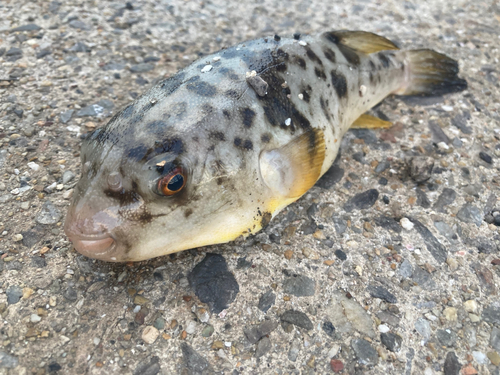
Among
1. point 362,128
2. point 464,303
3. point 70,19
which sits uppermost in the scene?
point 70,19

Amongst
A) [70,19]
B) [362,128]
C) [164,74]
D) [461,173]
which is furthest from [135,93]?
[461,173]

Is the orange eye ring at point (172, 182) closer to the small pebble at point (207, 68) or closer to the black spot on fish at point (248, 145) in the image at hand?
the black spot on fish at point (248, 145)

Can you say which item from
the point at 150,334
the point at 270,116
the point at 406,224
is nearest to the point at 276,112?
the point at 270,116

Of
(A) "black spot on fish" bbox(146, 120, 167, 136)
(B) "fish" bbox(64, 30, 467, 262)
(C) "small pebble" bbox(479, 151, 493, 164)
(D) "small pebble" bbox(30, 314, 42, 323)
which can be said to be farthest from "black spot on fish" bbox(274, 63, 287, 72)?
(D) "small pebble" bbox(30, 314, 42, 323)

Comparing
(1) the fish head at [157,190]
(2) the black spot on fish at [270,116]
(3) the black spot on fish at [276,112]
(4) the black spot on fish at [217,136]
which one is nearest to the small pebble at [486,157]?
(3) the black spot on fish at [276,112]

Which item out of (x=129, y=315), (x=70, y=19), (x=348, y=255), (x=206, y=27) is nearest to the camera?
(x=129, y=315)

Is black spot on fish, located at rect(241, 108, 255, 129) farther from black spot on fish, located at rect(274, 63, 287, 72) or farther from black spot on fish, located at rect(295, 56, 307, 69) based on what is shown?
black spot on fish, located at rect(295, 56, 307, 69)

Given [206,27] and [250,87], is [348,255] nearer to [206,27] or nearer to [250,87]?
[250,87]
